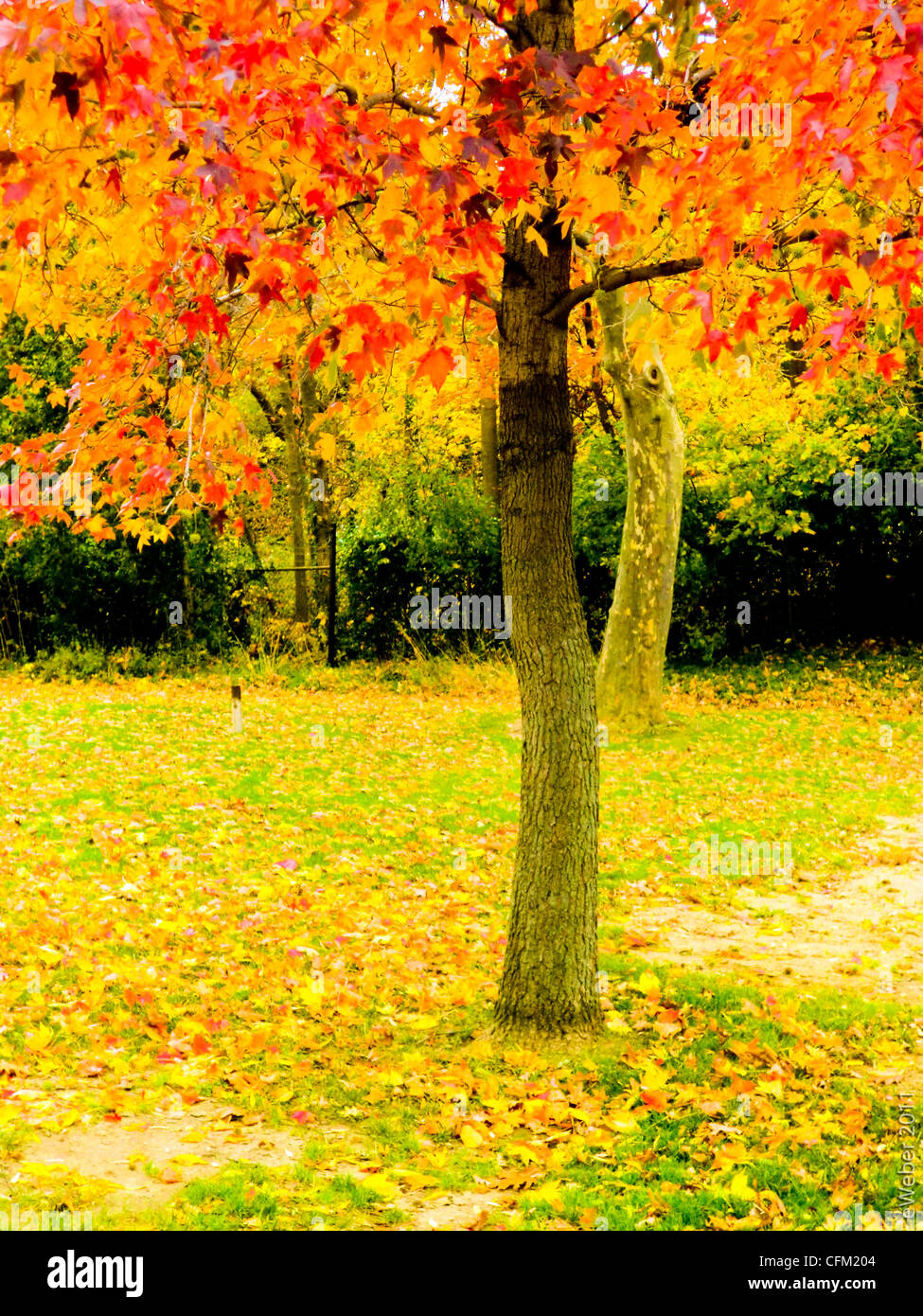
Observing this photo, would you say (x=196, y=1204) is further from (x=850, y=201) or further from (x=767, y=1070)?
(x=850, y=201)

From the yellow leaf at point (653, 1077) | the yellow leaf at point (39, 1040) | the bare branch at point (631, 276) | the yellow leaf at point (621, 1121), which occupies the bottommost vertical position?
the yellow leaf at point (621, 1121)

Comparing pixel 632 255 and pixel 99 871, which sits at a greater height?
pixel 632 255

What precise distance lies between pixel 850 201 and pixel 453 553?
12.1m

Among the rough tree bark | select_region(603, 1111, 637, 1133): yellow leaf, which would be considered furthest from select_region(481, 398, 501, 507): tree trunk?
select_region(603, 1111, 637, 1133): yellow leaf

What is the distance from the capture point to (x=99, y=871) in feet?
27.5

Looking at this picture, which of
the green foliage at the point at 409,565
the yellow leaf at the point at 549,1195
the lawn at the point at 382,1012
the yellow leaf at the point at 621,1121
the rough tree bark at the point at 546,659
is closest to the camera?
the yellow leaf at the point at 549,1195

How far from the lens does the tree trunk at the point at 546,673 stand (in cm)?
577

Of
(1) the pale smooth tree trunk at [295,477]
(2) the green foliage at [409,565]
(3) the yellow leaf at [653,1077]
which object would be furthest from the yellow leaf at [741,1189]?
(1) the pale smooth tree trunk at [295,477]

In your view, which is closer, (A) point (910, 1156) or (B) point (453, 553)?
(A) point (910, 1156)

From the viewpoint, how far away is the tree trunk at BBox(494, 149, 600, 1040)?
18.9 ft

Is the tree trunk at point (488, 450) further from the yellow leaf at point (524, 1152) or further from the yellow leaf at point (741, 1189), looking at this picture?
the yellow leaf at point (741, 1189)

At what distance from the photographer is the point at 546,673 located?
232 inches

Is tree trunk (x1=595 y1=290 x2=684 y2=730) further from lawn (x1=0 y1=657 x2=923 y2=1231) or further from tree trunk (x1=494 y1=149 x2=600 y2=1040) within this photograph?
tree trunk (x1=494 y1=149 x2=600 y2=1040)
